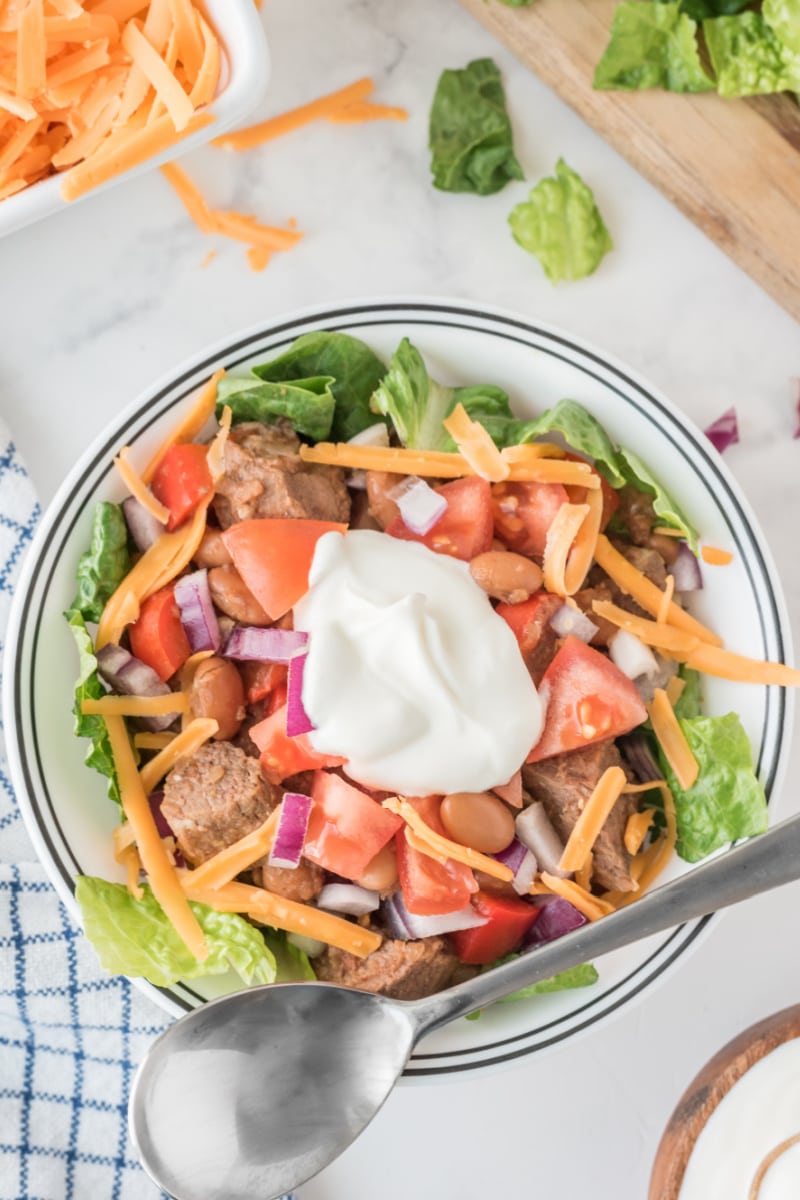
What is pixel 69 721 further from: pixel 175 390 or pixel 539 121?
pixel 539 121

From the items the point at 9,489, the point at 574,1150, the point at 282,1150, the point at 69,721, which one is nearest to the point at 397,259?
the point at 9,489

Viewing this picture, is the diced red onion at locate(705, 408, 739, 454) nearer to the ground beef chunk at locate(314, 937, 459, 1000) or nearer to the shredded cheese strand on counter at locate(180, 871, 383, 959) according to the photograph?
the ground beef chunk at locate(314, 937, 459, 1000)

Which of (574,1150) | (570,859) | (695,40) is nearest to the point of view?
(570,859)

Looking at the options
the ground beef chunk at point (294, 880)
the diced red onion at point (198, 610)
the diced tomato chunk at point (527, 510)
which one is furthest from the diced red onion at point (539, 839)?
the diced red onion at point (198, 610)

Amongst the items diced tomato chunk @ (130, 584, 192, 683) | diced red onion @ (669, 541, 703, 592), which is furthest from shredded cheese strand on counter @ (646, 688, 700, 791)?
diced tomato chunk @ (130, 584, 192, 683)

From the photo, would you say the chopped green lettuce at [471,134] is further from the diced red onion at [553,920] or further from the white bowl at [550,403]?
the diced red onion at [553,920]
